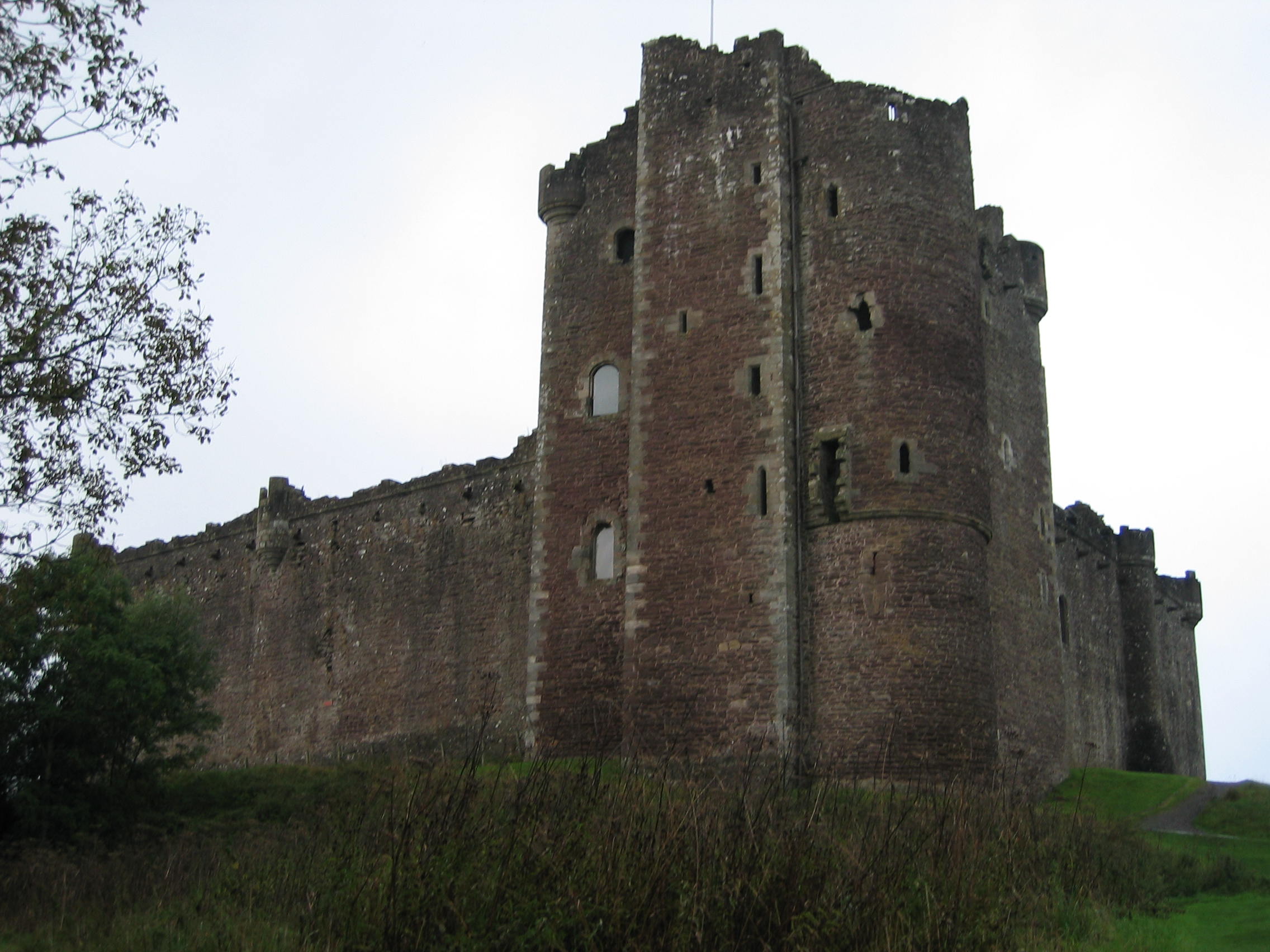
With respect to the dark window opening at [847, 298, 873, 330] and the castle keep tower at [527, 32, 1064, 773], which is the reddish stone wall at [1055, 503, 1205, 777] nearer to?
the castle keep tower at [527, 32, 1064, 773]

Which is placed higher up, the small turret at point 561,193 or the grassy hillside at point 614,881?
the small turret at point 561,193

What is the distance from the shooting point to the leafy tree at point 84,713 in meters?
22.6

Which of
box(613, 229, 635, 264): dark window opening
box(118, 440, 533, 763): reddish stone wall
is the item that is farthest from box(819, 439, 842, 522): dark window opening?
box(118, 440, 533, 763): reddish stone wall

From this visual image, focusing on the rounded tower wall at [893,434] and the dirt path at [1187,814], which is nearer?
the rounded tower wall at [893,434]

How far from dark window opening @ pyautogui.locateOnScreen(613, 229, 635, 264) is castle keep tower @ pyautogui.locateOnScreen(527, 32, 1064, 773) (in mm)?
67

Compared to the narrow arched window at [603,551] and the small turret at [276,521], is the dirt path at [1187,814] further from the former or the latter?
the small turret at [276,521]

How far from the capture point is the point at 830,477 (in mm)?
23672

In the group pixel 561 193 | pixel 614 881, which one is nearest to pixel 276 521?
pixel 561 193

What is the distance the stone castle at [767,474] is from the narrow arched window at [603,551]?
5 centimetres

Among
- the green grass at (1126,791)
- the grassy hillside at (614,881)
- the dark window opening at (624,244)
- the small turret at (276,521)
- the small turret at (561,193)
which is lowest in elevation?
→ the grassy hillside at (614,881)

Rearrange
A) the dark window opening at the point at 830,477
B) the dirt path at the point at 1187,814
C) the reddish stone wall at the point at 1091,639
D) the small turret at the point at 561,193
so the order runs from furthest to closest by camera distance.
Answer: the reddish stone wall at the point at 1091,639 → the small turret at the point at 561,193 → the dirt path at the point at 1187,814 → the dark window opening at the point at 830,477

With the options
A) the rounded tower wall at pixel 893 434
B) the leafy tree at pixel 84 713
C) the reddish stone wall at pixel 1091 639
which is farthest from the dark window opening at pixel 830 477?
the leafy tree at pixel 84 713

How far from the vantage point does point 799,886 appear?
12164mm

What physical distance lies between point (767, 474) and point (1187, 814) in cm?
867
